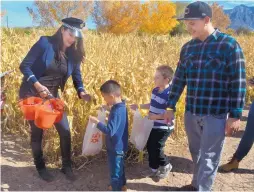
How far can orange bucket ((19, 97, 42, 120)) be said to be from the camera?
9.39 ft

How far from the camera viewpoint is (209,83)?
8.57 feet

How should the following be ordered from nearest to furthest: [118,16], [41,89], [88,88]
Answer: [41,89]
[88,88]
[118,16]

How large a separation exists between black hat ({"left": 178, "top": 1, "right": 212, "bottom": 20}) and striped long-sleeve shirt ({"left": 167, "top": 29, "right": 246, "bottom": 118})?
0.54 feet


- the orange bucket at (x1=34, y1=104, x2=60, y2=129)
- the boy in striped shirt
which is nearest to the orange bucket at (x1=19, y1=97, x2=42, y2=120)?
the orange bucket at (x1=34, y1=104, x2=60, y2=129)

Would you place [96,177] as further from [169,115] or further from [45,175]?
[169,115]

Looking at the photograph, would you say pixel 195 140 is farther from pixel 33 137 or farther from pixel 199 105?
pixel 33 137

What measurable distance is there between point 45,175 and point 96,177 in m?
0.49

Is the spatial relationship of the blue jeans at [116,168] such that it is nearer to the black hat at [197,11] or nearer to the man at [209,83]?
the man at [209,83]

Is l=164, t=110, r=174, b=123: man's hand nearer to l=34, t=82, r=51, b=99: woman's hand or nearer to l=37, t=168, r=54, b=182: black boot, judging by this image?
l=34, t=82, r=51, b=99: woman's hand

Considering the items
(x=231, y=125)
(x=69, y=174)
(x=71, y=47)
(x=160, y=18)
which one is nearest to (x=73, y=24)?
(x=71, y=47)

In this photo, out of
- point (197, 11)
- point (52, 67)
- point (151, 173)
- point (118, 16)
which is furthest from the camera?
point (118, 16)

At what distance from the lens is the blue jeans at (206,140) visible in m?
2.67

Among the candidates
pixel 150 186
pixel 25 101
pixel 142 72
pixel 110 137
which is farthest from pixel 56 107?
pixel 142 72

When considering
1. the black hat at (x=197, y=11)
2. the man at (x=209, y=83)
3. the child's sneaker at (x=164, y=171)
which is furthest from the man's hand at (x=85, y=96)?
the black hat at (x=197, y=11)
